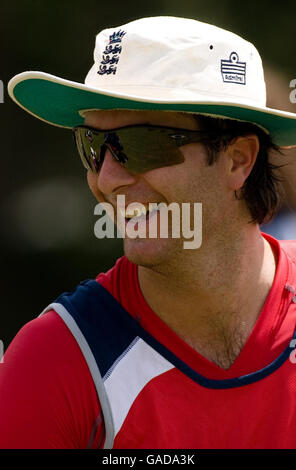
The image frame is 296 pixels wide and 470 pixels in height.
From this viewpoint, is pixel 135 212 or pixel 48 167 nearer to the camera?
pixel 135 212

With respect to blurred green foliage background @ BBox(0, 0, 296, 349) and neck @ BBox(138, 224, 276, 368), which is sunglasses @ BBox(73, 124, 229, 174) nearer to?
neck @ BBox(138, 224, 276, 368)

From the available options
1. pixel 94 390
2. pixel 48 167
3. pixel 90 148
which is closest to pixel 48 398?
pixel 94 390

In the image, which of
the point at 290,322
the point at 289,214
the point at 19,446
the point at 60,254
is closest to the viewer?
the point at 19,446

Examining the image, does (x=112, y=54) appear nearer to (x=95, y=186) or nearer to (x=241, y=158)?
(x=95, y=186)

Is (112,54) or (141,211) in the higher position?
(112,54)

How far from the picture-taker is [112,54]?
2400 mm

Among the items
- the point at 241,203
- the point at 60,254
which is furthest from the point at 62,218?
the point at 241,203

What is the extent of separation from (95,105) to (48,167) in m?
3.44

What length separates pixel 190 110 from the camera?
93.1 inches

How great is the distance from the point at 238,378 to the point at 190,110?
822 mm

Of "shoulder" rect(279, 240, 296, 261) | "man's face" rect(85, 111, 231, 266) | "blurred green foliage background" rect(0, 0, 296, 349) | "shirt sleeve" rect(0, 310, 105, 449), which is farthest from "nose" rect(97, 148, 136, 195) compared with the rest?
"blurred green foliage background" rect(0, 0, 296, 349)

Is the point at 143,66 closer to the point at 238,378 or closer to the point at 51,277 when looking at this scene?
the point at 238,378

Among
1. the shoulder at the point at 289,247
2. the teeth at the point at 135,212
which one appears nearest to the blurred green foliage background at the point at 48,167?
the shoulder at the point at 289,247

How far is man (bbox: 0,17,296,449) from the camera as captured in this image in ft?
7.43
